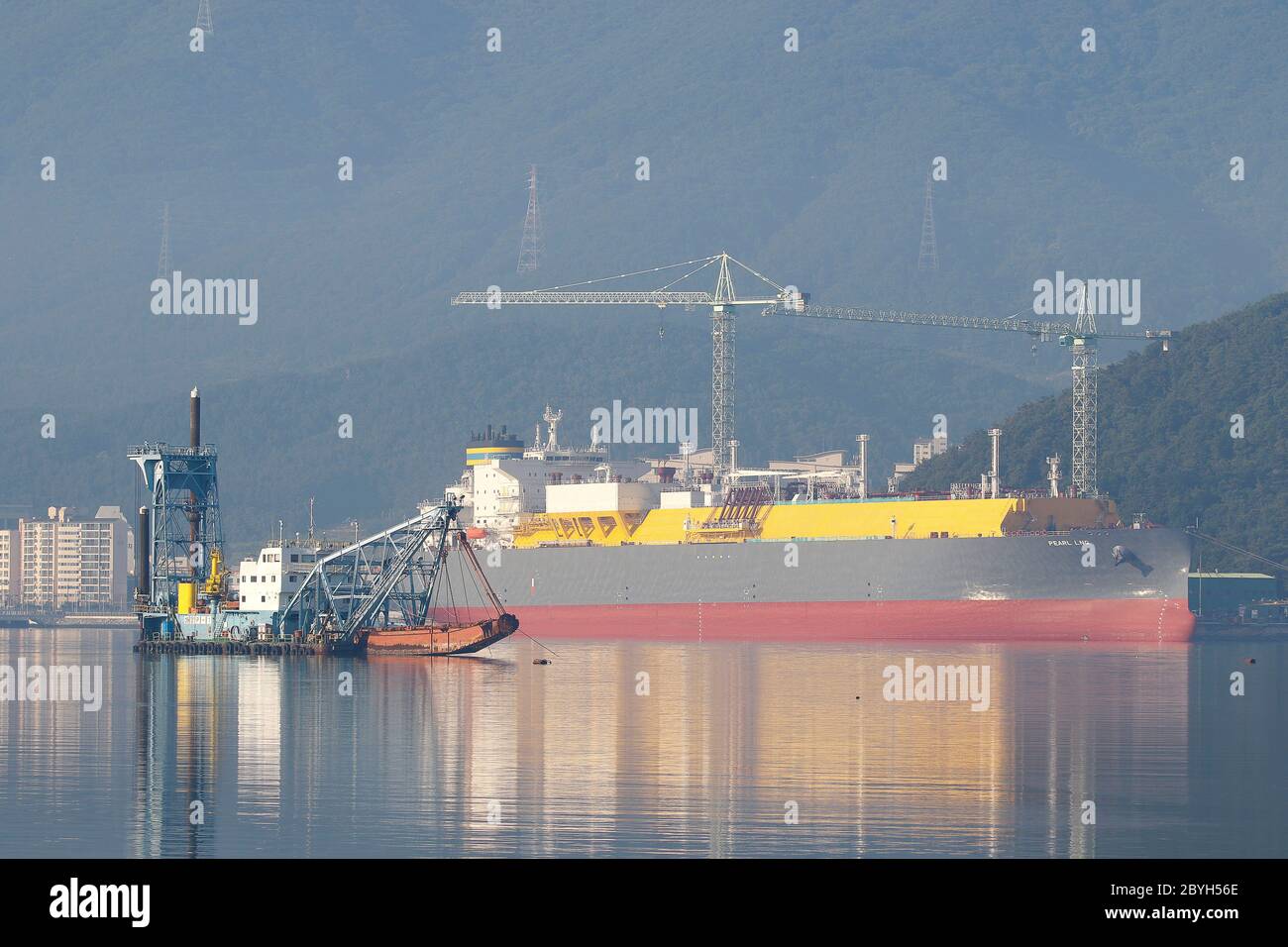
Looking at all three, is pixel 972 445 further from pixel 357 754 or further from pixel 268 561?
pixel 357 754

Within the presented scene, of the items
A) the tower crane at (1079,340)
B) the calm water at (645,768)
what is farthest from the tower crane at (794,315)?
the calm water at (645,768)

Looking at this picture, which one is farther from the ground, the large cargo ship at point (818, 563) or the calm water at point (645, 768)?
Answer: the large cargo ship at point (818, 563)

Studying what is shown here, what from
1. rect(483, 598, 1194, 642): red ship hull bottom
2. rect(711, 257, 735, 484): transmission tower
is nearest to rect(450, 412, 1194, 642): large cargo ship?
rect(483, 598, 1194, 642): red ship hull bottom

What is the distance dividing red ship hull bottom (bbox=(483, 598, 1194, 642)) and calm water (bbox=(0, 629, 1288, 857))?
2092 centimetres

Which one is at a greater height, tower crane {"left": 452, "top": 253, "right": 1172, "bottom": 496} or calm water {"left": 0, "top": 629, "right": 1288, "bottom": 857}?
tower crane {"left": 452, "top": 253, "right": 1172, "bottom": 496}

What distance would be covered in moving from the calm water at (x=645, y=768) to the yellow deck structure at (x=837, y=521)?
24.0 metres

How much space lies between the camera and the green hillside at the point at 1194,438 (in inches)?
5487

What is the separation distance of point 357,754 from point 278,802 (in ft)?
21.0

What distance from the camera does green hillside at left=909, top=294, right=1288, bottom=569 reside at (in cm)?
13938

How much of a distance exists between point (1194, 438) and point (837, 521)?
6302 cm

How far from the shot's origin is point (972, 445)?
518 ft

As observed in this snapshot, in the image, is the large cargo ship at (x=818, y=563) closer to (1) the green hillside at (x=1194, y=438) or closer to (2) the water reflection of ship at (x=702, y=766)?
(2) the water reflection of ship at (x=702, y=766)

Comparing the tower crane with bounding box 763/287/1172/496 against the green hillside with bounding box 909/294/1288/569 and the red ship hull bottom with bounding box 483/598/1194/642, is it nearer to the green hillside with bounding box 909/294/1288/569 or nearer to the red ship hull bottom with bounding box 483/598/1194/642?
the green hillside with bounding box 909/294/1288/569
